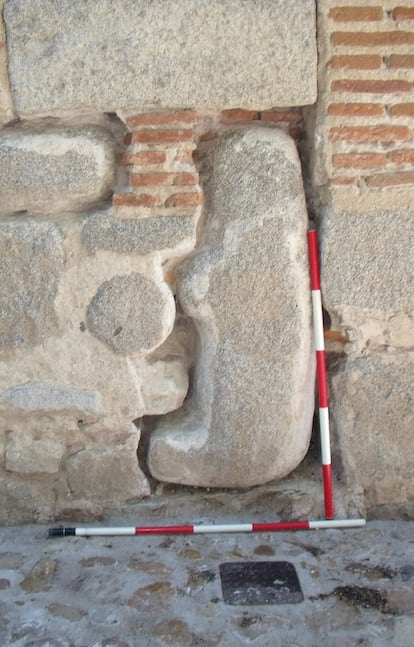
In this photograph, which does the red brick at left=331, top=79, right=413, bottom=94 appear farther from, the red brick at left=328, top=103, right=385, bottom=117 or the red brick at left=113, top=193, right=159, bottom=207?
the red brick at left=113, top=193, right=159, bottom=207

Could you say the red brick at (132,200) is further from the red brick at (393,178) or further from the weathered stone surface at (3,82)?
the red brick at (393,178)

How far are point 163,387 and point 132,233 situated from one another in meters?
0.59

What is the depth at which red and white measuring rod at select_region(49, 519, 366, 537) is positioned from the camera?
259 centimetres

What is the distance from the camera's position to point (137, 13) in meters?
2.47

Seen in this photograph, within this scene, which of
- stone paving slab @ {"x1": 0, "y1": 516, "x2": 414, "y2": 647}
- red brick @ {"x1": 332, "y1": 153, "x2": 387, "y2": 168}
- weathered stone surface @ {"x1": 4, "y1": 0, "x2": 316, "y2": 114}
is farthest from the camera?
red brick @ {"x1": 332, "y1": 153, "x2": 387, "y2": 168}

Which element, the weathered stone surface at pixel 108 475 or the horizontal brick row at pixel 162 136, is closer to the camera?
the horizontal brick row at pixel 162 136

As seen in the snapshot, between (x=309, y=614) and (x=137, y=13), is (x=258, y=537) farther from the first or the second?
(x=137, y=13)

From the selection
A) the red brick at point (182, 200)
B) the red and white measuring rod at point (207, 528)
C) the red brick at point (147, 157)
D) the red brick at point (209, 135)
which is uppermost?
the red brick at point (209, 135)

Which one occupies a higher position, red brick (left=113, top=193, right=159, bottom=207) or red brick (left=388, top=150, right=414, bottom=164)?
red brick (left=388, top=150, right=414, bottom=164)

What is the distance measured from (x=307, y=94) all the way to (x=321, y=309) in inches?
30.8

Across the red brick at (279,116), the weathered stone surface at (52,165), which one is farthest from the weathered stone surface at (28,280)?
the red brick at (279,116)

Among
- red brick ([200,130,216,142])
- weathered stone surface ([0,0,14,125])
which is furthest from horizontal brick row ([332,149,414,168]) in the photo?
weathered stone surface ([0,0,14,125])

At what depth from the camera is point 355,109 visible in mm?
2557

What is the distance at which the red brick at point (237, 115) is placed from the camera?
2.66m
